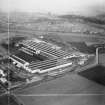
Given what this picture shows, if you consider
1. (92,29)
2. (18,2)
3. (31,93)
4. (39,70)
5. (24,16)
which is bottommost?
(31,93)

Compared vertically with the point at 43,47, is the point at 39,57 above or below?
below

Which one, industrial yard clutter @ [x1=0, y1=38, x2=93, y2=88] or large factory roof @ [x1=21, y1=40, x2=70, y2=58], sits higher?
large factory roof @ [x1=21, y1=40, x2=70, y2=58]

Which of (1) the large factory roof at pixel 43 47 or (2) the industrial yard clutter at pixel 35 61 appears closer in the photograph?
(2) the industrial yard clutter at pixel 35 61

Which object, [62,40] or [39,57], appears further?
[62,40]

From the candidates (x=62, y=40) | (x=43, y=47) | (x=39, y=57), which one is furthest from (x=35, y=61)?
(x=62, y=40)

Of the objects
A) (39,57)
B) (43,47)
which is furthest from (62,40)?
(39,57)

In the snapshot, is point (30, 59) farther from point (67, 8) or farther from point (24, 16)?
point (67, 8)

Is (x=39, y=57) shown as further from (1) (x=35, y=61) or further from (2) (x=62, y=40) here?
(2) (x=62, y=40)

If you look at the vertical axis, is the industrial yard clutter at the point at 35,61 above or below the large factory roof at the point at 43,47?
below

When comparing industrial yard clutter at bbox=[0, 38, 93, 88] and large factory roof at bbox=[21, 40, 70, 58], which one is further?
large factory roof at bbox=[21, 40, 70, 58]

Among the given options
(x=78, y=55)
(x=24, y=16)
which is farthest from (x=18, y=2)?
(x=78, y=55)

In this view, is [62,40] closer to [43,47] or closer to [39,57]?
[43,47]
